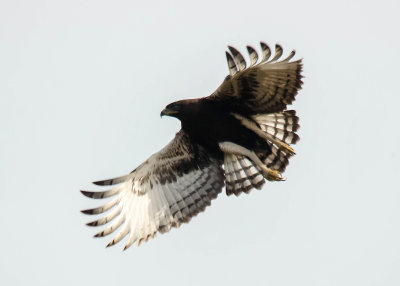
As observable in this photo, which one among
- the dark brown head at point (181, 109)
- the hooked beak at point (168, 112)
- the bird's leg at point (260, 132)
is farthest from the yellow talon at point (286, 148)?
the hooked beak at point (168, 112)

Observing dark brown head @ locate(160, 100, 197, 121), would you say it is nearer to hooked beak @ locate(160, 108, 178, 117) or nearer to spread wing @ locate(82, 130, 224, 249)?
hooked beak @ locate(160, 108, 178, 117)

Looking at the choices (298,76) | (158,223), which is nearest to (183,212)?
(158,223)

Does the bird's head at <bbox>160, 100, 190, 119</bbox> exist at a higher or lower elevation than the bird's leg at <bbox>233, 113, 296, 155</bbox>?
higher

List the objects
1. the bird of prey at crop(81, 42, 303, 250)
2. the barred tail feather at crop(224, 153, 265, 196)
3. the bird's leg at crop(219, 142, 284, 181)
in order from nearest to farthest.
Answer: the bird of prey at crop(81, 42, 303, 250)
the bird's leg at crop(219, 142, 284, 181)
the barred tail feather at crop(224, 153, 265, 196)

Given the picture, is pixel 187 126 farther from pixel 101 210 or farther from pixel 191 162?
pixel 101 210

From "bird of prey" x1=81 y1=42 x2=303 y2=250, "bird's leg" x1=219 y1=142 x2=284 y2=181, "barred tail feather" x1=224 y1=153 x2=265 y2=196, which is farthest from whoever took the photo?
"barred tail feather" x1=224 y1=153 x2=265 y2=196

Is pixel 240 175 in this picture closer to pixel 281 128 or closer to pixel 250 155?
pixel 250 155

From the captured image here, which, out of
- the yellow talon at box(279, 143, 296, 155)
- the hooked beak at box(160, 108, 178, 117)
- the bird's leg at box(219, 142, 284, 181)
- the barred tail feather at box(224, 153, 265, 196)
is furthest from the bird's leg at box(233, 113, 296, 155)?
the hooked beak at box(160, 108, 178, 117)
